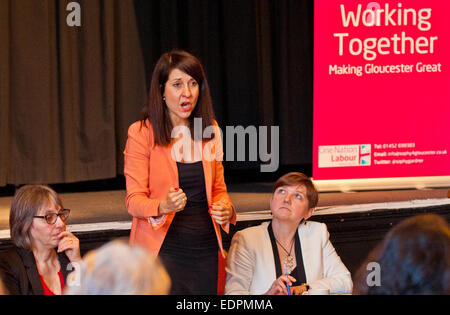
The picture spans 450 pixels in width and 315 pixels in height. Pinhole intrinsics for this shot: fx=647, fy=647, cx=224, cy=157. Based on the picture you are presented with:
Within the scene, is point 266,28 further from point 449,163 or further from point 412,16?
point 449,163

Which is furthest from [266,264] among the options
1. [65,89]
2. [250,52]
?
[250,52]

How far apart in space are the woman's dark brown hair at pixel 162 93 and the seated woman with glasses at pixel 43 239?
1.44ft

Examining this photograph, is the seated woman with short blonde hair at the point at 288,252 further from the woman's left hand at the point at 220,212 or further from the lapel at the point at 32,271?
the lapel at the point at 32,271

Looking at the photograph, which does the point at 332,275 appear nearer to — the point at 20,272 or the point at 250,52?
the point at 20,272

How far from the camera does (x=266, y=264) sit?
2391 mm

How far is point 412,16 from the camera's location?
4262 millimetres

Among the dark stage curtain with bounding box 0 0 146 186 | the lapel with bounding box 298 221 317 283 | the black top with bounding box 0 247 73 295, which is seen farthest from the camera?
the dark stage curtain with bounding box 0 0 146 186

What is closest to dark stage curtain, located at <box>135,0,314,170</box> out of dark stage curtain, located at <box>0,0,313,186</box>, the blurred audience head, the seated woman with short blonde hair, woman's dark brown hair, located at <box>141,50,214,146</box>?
dark stage curtain, located at <box>0,0,313,186</box>

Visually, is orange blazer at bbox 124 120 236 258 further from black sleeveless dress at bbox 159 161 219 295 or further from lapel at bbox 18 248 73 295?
lapel at bbox 18 248 73 295

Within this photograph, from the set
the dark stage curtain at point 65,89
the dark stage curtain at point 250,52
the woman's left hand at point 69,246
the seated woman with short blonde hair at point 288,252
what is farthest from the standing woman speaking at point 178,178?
the dark stage curtain at point 250,52

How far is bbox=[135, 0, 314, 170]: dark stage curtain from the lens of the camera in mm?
4766

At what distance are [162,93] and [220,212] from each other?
0.49 meters

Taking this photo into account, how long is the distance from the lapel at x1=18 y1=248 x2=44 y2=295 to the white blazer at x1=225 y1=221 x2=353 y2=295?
0.66m

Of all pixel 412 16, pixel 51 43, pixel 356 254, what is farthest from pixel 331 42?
pixel 51 43
